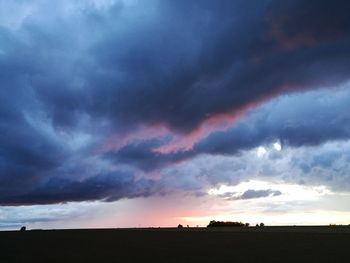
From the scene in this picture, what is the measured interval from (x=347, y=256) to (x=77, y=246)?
27.8 m

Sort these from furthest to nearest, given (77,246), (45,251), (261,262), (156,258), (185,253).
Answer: (77,246), (45,251), (185,253), (156,258), (261,262)

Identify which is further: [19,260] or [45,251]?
[45,251]

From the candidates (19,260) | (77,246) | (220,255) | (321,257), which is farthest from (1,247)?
(321,257)

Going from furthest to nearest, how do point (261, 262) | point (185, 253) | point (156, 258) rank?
point (185, 253), point (156, 258), point (261, 262)

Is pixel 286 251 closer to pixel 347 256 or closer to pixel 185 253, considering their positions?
pixel 347 256

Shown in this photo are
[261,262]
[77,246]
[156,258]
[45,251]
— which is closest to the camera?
[261,262]

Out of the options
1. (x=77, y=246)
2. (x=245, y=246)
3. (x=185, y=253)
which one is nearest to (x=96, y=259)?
(x=185, y=253)

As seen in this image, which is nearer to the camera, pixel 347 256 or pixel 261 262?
pixel 261 262

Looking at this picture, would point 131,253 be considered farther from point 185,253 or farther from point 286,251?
point 286,251

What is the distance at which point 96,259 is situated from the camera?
128 ft

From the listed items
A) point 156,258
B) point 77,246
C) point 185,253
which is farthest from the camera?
point 77,246

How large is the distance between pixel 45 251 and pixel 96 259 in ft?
32.1

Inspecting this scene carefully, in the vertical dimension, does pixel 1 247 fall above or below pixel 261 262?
above

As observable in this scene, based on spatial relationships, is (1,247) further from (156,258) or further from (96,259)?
(156,258)
